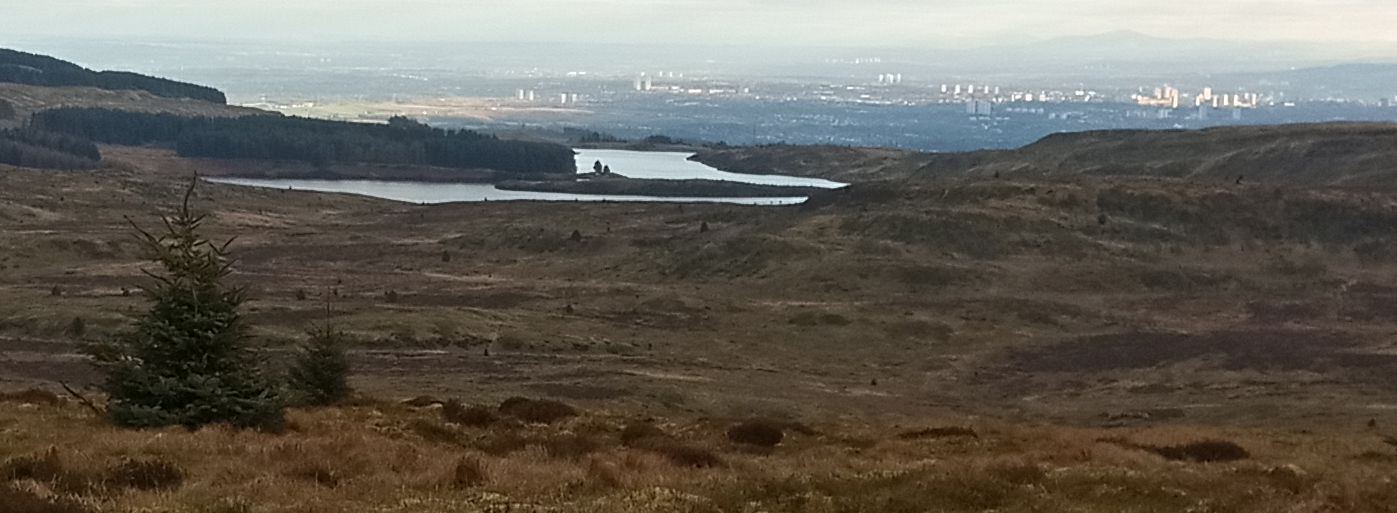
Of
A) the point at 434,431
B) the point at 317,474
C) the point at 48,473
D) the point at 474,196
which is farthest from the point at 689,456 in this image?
the point at 474,196

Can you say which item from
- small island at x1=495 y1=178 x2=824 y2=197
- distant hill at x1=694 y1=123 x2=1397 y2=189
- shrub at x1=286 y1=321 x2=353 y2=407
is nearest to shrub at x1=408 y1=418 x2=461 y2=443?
shrub at x1=286 y1=321 x2=353 y2=407

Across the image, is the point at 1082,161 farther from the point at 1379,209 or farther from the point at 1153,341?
the point at 1153,341

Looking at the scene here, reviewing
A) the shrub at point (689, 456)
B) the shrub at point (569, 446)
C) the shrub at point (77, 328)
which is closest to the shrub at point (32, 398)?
the shrub at point (569, 446)

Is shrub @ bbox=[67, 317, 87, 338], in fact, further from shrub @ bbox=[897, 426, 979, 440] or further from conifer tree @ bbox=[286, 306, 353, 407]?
shrub @ bbox=[897, 426, 979, 440]

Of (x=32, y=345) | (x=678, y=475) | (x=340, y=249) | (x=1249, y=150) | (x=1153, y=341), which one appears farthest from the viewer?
(x=1249, y=150)

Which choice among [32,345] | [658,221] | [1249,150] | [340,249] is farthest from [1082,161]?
[32,345]

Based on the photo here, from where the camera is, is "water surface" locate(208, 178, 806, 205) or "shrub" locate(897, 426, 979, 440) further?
"water surface" locate(208, 178, 806, 205)
